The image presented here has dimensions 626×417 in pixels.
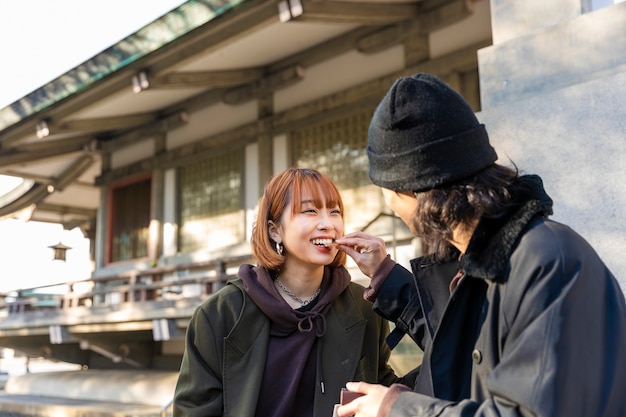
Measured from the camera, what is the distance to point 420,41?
8.02m

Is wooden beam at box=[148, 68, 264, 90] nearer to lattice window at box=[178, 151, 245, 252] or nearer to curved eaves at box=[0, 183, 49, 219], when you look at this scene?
lattice window at box=[178, 151, 245, 252]

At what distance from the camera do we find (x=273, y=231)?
2.21 metres

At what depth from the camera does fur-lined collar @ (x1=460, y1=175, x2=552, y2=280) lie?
1.21 m

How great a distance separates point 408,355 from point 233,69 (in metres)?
6.24

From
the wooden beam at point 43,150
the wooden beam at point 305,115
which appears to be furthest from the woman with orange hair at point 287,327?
the wooden beam at point 43,150

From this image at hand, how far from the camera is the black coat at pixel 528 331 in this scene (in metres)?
1.06

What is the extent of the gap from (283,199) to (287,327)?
0.44 metres

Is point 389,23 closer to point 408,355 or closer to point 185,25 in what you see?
point 185,25

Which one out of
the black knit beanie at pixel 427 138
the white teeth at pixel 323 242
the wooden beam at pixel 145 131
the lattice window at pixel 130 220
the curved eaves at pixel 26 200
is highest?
the wooden beam at pixel 145 131

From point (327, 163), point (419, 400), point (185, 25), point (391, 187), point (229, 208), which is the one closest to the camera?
point (419, 400)

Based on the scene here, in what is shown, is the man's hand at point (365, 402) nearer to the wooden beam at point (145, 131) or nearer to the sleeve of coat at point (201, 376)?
the sleeve of coat at point (201, 376)

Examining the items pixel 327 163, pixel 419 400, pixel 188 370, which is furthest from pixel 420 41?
pixel 419 400

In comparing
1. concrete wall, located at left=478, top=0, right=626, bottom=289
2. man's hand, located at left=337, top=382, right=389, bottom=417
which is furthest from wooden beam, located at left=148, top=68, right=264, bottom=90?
man's hand, located at left=337, top=382, right=389, bottom=417

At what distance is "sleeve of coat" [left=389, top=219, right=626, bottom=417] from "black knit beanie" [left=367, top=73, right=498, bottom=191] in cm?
21
